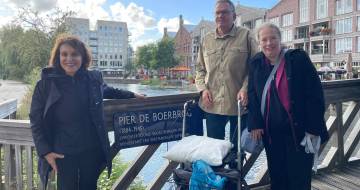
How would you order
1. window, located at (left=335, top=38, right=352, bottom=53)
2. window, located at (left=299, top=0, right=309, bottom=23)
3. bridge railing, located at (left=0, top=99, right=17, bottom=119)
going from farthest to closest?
window, located at (left=299, top=0, right=309, bottom=23), window, located at (left=335, top=38, right=352, bottom=53), bridge railing, located at (left=0, top=99, right=17, bottom=119)

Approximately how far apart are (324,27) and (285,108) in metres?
47.2

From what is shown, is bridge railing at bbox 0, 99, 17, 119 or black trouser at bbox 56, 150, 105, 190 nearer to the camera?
black trouser at bbox 56, 150, 105, 190

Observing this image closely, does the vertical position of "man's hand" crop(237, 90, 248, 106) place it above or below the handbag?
above

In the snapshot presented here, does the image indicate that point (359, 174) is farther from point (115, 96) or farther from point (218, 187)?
point (115, 96)

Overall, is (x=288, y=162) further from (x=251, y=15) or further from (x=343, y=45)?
(x=251, y=15)

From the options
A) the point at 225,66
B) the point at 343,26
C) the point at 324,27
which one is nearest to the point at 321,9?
the point at 324,27

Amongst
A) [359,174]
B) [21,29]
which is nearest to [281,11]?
[21,29]

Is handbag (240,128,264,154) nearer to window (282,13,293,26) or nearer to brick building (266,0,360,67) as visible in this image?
brick building (266,0,360,67)

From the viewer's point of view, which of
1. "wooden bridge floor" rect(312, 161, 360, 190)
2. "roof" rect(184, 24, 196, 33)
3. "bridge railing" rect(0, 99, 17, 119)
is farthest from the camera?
"roof" rect(184, 24, 196, 33)

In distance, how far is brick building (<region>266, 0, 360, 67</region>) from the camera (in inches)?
1630

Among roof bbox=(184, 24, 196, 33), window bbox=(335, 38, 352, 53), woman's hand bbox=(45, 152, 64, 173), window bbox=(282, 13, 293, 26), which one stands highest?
roof bbox=(184, 24, 196, 33)

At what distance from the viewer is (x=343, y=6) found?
42.6 meters

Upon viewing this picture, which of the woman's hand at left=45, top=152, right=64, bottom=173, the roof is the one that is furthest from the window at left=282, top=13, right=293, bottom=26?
the woman's hand at left=45, top=152, right=64, bottom=173

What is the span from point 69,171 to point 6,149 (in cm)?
91
